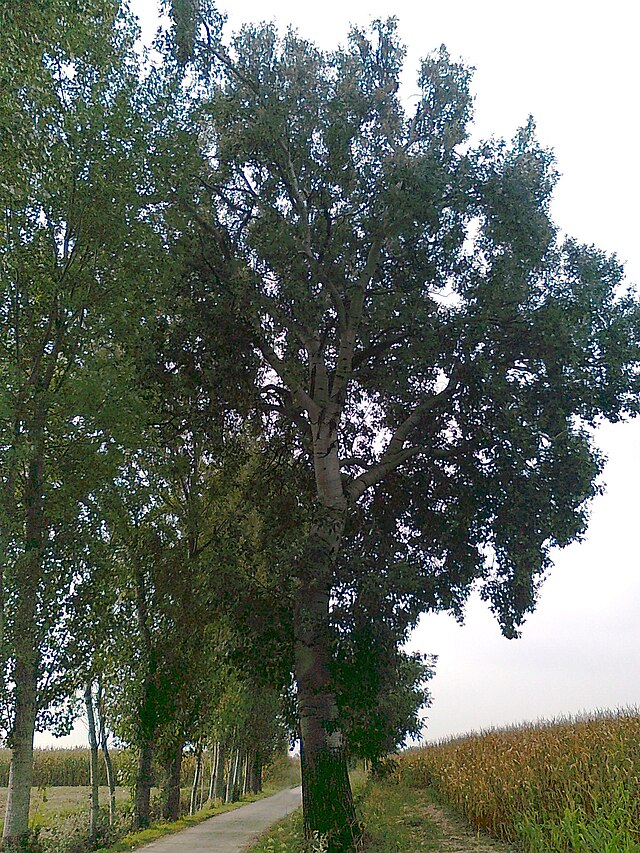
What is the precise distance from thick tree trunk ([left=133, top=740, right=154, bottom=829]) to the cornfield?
8657 millimetres

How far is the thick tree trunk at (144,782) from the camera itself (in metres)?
19.9

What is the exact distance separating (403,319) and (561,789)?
9854 mm

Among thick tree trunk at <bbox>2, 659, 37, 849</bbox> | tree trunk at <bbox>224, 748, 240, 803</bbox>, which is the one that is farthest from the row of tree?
tree trunk at <bbox>224, 748, 240, 803</bbox>

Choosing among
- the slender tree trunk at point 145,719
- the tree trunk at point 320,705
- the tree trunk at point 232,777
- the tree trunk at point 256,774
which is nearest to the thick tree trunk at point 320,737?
the tree trunk at point 320,705

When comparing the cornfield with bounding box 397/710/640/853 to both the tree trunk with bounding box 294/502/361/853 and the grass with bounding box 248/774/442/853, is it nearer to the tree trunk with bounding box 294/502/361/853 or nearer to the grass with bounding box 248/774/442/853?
the grass with bounding box 248/774/442/853

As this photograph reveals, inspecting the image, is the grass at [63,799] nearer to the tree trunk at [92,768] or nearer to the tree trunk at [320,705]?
the tree trunk at [92,768]

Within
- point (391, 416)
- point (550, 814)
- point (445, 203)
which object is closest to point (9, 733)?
point (550, 814)

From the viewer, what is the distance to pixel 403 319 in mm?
15859

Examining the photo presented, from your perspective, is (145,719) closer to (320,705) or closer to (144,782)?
(144,782)

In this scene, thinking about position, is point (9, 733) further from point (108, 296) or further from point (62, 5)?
point (62, 5)

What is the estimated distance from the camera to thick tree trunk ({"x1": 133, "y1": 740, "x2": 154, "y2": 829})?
65.2ft

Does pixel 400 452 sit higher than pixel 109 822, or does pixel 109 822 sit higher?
pixel 400 452

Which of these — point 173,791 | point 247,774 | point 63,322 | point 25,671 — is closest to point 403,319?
point 63,322

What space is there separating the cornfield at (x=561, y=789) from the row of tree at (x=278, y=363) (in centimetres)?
242
